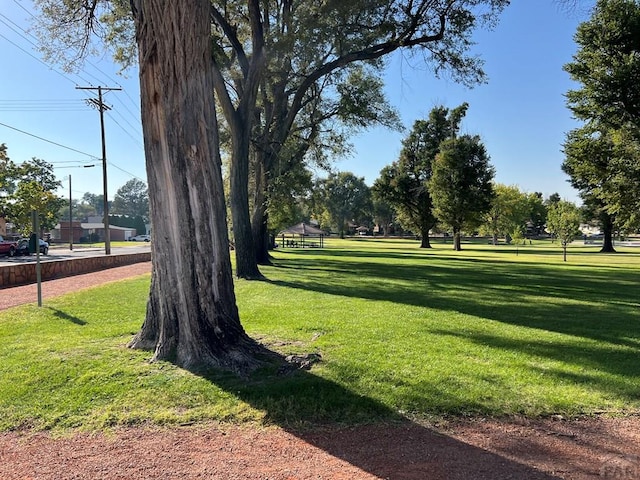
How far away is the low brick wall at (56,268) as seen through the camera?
15.6m

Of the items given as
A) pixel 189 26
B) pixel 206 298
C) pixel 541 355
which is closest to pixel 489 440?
pixel 541 355

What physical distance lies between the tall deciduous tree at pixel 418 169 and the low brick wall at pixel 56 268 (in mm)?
31567

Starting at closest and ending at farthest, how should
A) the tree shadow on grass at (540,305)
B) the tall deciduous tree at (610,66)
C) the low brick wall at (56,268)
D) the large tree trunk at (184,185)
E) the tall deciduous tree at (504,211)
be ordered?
the large tree trunk at (184,185)
the tree shadow on grass at (540,305)
the low brick wall at (56,268)
the tall deciduous tree at (610,66)
the tall deciduous tree at (504,211)

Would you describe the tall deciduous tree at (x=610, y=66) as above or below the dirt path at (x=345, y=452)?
above

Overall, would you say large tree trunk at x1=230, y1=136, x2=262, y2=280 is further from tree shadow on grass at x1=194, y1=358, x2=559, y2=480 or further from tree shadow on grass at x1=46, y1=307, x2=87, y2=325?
tree shadow on grass at x1=194, y1=358, x2=559, y2=480

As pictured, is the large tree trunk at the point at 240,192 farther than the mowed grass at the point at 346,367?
Yes

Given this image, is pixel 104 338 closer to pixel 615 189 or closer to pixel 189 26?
pixel 189 26

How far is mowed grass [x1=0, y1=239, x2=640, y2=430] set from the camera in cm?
452

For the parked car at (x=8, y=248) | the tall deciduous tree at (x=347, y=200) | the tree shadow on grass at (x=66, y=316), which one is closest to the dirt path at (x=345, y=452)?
the tree shadow on grass at (x=66, y=316)

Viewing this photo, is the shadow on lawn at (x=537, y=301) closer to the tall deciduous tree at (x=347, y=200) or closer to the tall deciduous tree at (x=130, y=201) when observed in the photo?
the tall deciduous tree at (x=347, y=200)

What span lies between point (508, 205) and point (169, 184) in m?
65.9

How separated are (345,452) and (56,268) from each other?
18015 millimetres

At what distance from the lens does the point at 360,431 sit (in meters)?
4.09

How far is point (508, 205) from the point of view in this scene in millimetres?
65062
